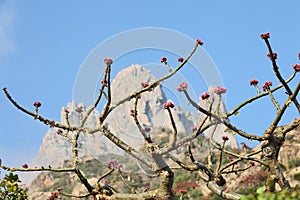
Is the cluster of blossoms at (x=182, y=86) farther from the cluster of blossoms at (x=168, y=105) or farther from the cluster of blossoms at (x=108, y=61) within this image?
the cluster of blossoms at (x=108, y=61)

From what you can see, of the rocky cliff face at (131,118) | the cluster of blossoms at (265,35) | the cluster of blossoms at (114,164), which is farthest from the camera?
the cluster of blossoms at (114,164)

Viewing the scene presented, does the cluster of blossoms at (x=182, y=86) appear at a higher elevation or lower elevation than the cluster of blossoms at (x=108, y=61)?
lower

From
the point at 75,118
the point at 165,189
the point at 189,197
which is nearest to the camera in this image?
the point at 165,189

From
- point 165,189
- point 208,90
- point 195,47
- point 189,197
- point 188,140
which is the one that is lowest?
point 165,189

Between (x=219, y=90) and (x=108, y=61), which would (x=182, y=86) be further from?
(x=108, y=61)

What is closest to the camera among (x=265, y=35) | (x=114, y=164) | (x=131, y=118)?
(x=265, y=35)

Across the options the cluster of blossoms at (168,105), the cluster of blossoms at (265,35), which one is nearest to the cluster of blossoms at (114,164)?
the cluster of blossoms at (168,105)

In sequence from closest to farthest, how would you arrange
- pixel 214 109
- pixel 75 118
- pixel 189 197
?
1. pixel 214 109
2. pixel 75 118
3. pixel 189 197

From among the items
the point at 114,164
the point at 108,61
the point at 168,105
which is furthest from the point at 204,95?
the point at 114,164

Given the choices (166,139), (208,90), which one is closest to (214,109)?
(208,90)

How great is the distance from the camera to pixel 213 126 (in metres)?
3.84

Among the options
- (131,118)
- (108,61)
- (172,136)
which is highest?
(108,61)

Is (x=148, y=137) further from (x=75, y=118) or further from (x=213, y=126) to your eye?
(x=75, y=118)

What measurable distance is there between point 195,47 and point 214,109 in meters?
0.48
